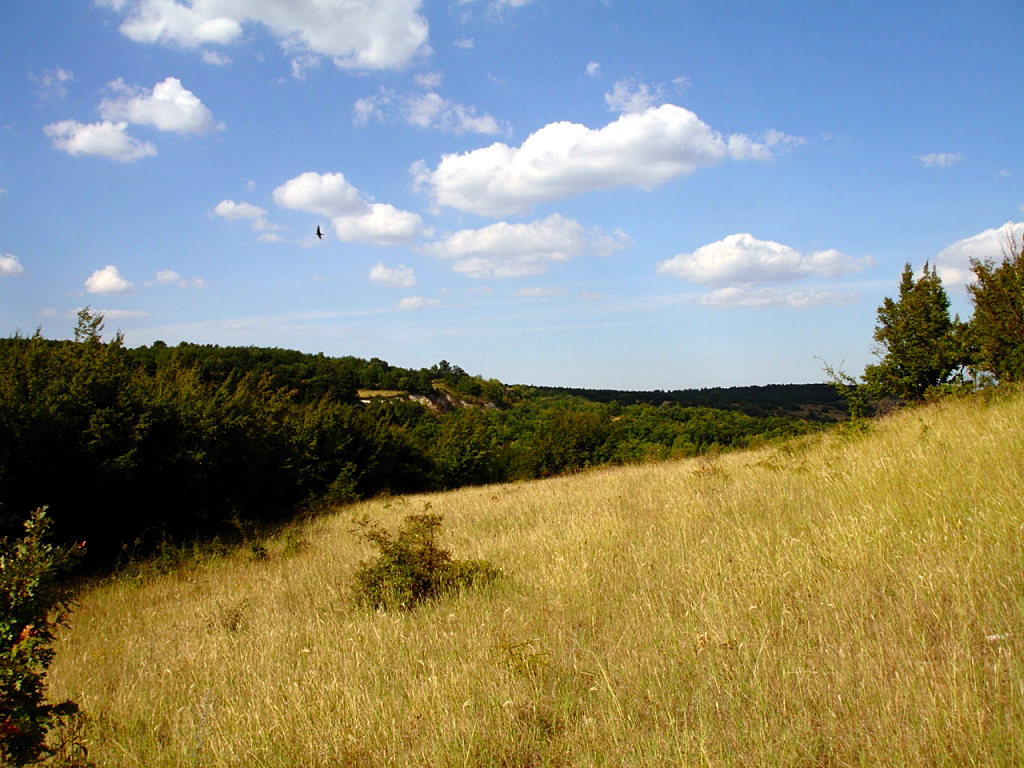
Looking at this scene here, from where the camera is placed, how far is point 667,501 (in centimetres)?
786

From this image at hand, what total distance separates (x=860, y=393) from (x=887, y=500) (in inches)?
298

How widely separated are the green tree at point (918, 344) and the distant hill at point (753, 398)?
43.7m

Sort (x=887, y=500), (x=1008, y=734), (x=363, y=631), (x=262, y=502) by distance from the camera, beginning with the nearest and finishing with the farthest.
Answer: (x=1008, y=734), (x=363, y=631), (x=887, y=500), (x=262, y=502)

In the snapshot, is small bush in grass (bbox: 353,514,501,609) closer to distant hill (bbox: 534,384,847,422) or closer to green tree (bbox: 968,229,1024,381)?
green tree (bbox: 968,229,1024,381)

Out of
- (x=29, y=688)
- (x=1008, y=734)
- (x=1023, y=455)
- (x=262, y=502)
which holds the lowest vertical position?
(x=262, y=502)

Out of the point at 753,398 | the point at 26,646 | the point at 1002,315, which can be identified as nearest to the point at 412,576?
the point at 26,646

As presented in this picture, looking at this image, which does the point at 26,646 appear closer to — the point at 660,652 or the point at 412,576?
the point at 660,652

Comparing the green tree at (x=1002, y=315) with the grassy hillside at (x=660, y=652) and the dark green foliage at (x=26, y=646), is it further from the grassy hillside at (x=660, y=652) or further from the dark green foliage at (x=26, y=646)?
the dark green foliage at (x=26, y=646)

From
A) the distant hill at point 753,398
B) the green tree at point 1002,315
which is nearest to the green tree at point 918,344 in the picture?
the green tree at point 1002,315

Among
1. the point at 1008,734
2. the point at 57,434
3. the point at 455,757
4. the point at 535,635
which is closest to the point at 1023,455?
the point at 1008,734

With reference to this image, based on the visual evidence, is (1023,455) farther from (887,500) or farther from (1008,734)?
(1008,734)

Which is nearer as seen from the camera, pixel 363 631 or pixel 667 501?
pixel 363 631

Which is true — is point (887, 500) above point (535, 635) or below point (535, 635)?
above

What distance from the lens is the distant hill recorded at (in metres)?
77.0
